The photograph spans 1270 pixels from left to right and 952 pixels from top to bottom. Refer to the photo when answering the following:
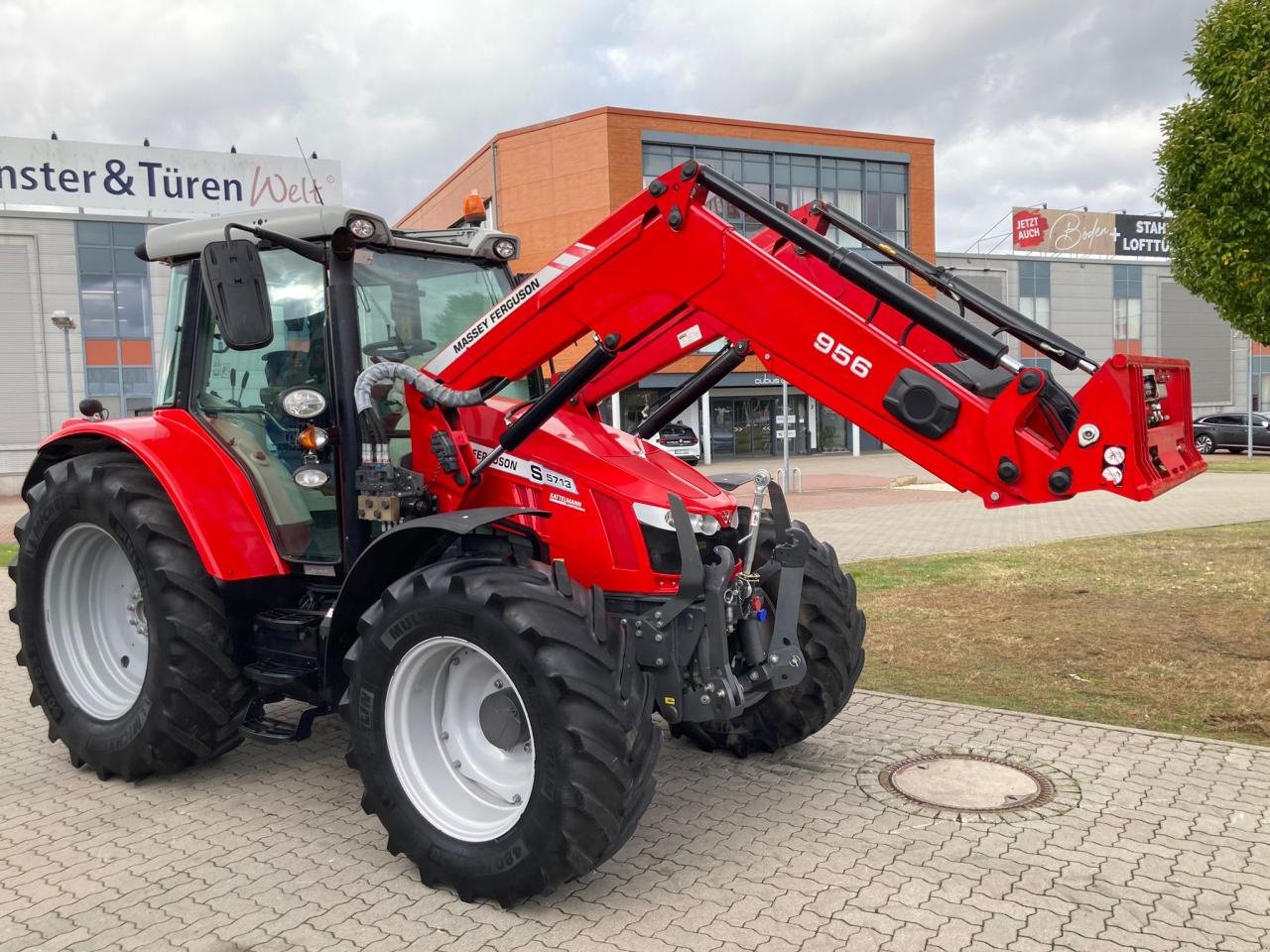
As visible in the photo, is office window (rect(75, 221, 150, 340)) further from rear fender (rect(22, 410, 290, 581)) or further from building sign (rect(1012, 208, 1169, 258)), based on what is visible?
building sign (rect(1012, 208, 1169, 258))

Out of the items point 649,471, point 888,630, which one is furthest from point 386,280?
point 888,630

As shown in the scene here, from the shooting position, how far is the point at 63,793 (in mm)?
4863

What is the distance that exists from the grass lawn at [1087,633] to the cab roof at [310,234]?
12.3 ft

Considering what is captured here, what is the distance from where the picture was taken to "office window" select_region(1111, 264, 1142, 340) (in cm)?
4822

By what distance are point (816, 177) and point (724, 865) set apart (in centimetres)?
3946

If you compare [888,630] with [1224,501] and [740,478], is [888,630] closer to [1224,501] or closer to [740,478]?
[740,478]

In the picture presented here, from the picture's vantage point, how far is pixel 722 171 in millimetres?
39406

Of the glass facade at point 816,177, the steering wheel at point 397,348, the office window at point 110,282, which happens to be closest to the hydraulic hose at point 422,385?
the steering wheel at point 397,348

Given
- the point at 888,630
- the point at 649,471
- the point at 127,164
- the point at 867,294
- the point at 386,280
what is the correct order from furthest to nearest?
the point at 127,164, the point at 888,630, the point at 386,280, the point at 649,471, the point at 867,294

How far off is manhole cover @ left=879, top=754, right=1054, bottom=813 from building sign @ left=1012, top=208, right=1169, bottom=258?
48.8 metres

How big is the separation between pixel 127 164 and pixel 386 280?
3579 centimetres

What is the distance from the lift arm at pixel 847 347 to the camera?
10.4 feet

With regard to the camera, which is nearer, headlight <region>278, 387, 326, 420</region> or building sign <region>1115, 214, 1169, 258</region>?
headlight <region>278, 387, 326, 420</region>

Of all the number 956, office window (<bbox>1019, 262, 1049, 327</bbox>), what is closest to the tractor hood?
the number 956
